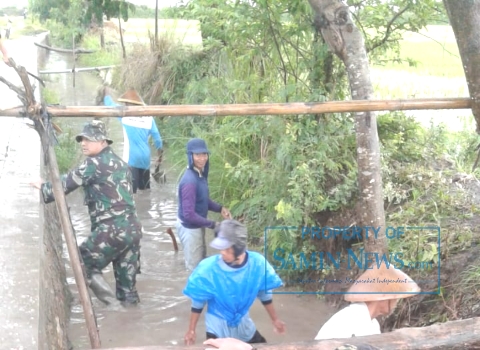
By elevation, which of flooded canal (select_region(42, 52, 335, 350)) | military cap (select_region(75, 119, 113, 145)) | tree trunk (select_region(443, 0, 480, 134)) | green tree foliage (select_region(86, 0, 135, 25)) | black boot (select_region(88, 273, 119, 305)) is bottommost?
flooded canal (select_region(42, 52, 335, 350))

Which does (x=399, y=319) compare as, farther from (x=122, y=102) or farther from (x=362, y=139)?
(x=122, y=102)

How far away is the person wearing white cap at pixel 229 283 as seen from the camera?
3479 millimetres

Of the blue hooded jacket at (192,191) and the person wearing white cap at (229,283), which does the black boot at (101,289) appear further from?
the person wearing white cap at (229,283)

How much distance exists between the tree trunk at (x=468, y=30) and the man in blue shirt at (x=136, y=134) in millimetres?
3967

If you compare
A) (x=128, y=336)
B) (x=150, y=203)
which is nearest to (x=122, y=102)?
(x=150, y=203)

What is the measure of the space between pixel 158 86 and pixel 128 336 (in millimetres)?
6990

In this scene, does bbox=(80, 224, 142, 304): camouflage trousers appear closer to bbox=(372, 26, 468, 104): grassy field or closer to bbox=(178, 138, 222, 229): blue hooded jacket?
bbox=(178, 138, 222, 229): blue hooded jacket

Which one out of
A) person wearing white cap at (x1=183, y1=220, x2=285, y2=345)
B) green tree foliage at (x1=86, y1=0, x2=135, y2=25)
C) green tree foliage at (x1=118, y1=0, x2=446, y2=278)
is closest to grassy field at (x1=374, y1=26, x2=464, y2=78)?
green tree foliage at (x1=118, y1=0, x2=446, y2=278)

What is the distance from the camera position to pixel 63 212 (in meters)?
3.76

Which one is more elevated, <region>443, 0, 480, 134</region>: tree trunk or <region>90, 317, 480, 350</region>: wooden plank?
<region>443, 0, 480, 134</region>: tree trunk

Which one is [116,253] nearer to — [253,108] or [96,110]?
[96,110]

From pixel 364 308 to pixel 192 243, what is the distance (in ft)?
8.46

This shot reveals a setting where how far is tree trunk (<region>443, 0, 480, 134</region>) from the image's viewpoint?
3.59 meters

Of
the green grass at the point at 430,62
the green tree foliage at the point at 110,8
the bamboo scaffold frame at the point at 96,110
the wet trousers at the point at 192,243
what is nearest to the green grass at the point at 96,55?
the green tree foliage at the point at 110,8
